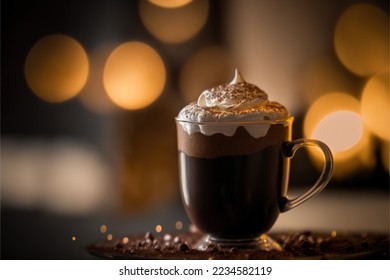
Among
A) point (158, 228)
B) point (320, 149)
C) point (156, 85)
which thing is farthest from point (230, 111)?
point (156, 85)

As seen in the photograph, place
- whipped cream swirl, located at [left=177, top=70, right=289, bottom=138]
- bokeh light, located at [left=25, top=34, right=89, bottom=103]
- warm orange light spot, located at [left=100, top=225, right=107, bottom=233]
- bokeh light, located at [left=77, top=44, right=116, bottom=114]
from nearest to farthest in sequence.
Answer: whipped cream swirl, located at [left=177, top=70, right=289, bottom=138] < warm orange light spot, located at [left=100, top=225, right=107, bottom=233] < bokeh light, located at [left=25, top=34, right=89, bottom=103] < bokeh light, located at [left=77, top=44, right=116, bottom=114]

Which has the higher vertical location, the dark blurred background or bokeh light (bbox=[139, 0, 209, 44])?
bokeh light (bbox=[139, 0, 209, 44])

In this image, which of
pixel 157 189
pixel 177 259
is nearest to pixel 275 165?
pixel 177 259

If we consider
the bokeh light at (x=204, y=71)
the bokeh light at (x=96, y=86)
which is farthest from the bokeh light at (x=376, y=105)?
the bokeh light at (x=96, y=86)

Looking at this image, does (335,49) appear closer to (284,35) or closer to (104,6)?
(284,35)

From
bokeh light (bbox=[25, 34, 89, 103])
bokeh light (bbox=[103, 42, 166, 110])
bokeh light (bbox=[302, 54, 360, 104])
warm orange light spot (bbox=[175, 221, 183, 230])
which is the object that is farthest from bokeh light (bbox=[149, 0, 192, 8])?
warm orange light spot (bbox=[175, 221, 183, 230])

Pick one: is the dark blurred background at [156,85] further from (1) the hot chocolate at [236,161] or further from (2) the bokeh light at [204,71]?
(1) the hot chocolate at [236,161]

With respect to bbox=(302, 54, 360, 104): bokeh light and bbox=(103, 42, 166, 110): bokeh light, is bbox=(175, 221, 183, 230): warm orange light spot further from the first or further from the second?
bbox=(302, 54, 360, 104): bokeh light
